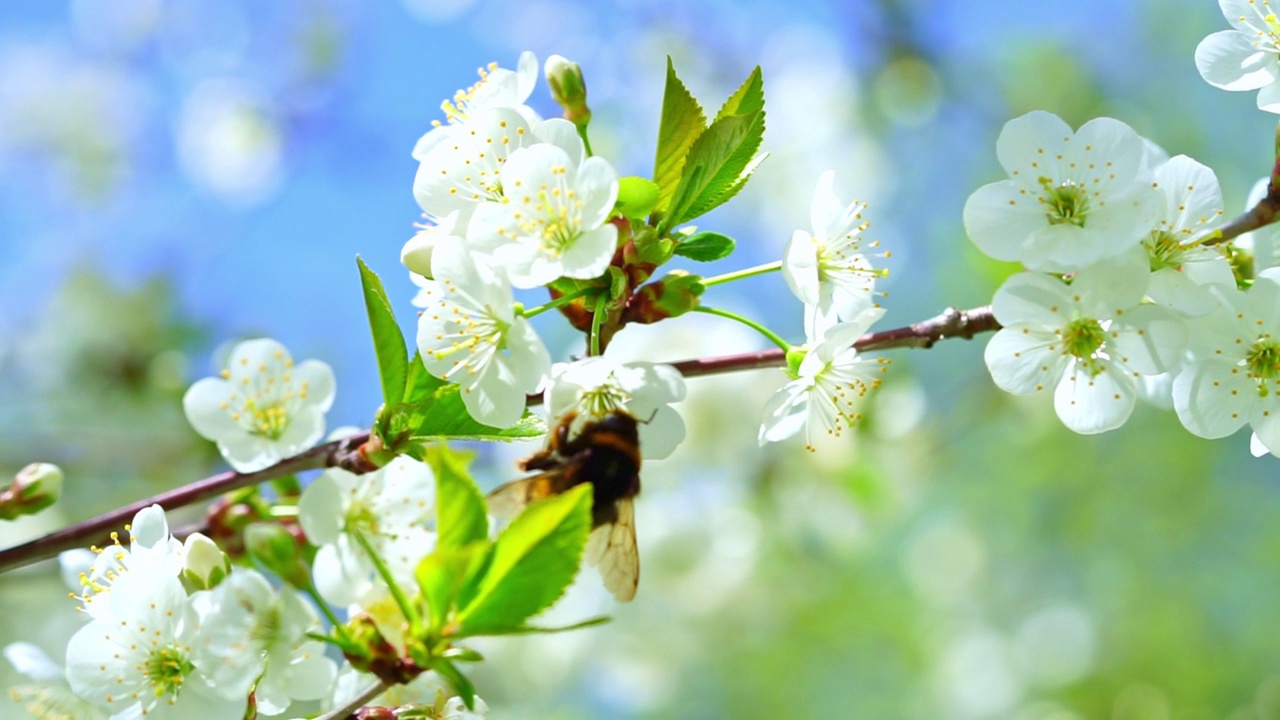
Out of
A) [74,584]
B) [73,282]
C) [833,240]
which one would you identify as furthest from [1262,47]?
[73,282]

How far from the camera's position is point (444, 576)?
82 cm

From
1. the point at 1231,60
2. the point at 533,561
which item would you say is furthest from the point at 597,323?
the point at 1231,60

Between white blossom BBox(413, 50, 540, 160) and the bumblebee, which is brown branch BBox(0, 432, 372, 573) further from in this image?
white blossom BBox(413, 50, 540, 160)

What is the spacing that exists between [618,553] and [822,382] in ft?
0.92

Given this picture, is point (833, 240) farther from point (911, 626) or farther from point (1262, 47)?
point (911, 626)

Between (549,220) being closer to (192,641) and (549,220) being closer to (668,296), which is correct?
(668,296)

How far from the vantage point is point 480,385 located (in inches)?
38.8

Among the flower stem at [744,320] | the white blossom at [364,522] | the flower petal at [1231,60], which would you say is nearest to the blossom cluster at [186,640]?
the white blossom at [364,522]

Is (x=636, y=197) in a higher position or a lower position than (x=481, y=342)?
higher

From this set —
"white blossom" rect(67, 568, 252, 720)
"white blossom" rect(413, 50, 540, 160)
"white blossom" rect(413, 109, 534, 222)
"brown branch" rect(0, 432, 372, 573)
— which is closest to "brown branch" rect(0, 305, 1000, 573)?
"brown branch" rect(0, 432, 372, 573)

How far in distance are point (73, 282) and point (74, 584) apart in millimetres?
2813

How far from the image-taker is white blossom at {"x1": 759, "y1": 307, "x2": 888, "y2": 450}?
103cm

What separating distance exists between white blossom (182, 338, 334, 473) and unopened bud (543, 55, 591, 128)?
1.45 ft

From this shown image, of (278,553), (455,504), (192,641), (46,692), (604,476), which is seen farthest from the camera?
(46,692)
